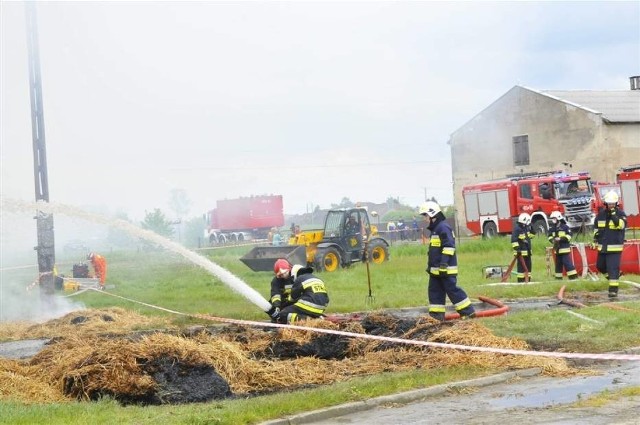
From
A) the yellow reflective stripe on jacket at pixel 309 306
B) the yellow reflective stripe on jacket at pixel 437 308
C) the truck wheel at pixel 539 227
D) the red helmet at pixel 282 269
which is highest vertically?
the truck wheel at pixel 539 227

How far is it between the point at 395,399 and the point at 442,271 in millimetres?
4492

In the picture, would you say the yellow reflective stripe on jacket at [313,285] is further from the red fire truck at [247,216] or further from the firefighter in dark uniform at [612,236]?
the red fire truck at [247,216]

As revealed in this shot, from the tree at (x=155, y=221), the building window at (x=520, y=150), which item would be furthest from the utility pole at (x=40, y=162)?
the building window at (x=520, y=150)

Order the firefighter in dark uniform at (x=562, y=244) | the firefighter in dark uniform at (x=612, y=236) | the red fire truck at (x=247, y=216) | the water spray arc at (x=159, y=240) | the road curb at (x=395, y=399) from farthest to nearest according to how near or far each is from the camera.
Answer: the red fire truck at (x=247, y=216) → the firefighter in dark uniform at (x=562, y=244) → the firefighter in dark uniform at (x=612, y=236) → the water spray arc at (x=159, y=240) → the road curb at (x=395, y=399)

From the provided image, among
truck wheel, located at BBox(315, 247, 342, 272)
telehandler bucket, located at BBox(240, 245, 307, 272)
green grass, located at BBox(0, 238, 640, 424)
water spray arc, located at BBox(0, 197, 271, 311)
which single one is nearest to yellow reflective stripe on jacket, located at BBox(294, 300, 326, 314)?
water spray arc, located at BBox(0, 197, 271, 311)

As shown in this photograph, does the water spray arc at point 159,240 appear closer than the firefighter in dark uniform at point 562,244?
Yes

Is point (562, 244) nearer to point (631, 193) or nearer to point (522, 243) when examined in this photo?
point (522, 243)

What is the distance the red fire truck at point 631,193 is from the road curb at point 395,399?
2727 centimetres

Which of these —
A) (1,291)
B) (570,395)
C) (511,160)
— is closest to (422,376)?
(570,395)

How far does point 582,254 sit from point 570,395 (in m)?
12.7

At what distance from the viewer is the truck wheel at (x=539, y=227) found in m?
33.5

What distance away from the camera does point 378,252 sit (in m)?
28.2

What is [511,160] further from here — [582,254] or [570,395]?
[570,395]

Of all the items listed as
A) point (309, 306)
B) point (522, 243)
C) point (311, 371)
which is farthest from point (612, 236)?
point (311, 371)
